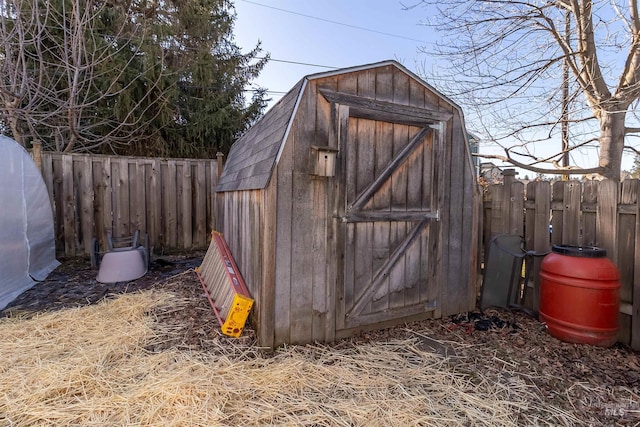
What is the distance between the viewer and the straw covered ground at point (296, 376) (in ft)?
5.89

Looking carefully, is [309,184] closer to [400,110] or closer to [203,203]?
[400,110]

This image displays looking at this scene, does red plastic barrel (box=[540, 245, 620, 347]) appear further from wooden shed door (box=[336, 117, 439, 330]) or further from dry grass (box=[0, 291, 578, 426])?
wooden shed door (box=[336, 117, 439, 330])

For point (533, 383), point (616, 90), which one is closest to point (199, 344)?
point (533, 383)

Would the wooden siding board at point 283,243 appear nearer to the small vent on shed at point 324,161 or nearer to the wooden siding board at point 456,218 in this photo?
A: the small vent on shed at point 324,161

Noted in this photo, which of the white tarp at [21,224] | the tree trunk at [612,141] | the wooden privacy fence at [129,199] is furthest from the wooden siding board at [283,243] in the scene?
the tree trunk at [612,141]

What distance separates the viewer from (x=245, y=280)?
312 cm

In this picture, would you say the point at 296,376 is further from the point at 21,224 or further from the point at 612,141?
the point at 612,141

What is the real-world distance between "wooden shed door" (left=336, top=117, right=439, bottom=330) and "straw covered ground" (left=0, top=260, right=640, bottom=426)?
32cm

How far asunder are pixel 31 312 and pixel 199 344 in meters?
2.03

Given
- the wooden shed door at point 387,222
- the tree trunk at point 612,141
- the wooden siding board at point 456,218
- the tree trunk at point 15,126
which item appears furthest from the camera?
the tree trunk at point 15,126

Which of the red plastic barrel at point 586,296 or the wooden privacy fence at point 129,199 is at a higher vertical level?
the wooden privacy fence at point 129,199

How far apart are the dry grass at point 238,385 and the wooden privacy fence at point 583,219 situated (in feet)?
4.75

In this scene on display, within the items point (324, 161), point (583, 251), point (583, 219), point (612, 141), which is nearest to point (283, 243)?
point (324, 161)

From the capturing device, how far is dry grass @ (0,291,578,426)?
1.77 m
